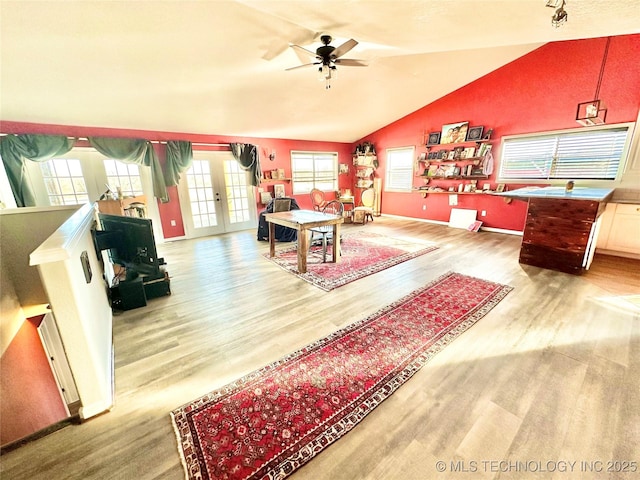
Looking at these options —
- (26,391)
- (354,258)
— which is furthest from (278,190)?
(26,391)

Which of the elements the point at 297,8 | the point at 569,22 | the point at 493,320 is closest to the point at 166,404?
the point at 493,320

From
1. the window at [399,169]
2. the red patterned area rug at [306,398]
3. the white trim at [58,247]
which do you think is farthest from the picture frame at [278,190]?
the white trim at [58,247]

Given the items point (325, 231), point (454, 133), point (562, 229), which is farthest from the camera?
point (454, 133)

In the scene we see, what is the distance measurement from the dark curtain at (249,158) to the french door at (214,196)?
0.60 feet

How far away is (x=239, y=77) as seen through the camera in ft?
11.4

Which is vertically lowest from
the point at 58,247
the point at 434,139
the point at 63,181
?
the point at 58,247

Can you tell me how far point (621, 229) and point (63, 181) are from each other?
8.86m

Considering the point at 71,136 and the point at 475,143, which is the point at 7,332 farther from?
the point at 475,143

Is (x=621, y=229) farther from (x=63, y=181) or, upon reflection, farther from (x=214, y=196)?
(x=63, y=181)

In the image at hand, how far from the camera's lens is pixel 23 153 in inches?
147

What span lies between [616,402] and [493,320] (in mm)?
869

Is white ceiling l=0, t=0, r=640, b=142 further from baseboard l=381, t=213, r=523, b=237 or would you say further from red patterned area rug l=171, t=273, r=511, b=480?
baseboard l=381, t=213, r=523, b=237

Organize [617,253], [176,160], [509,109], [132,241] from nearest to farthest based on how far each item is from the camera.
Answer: [132,241] < [617,253] < [509,109] < [176,160]

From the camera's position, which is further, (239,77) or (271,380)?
(239,77)
